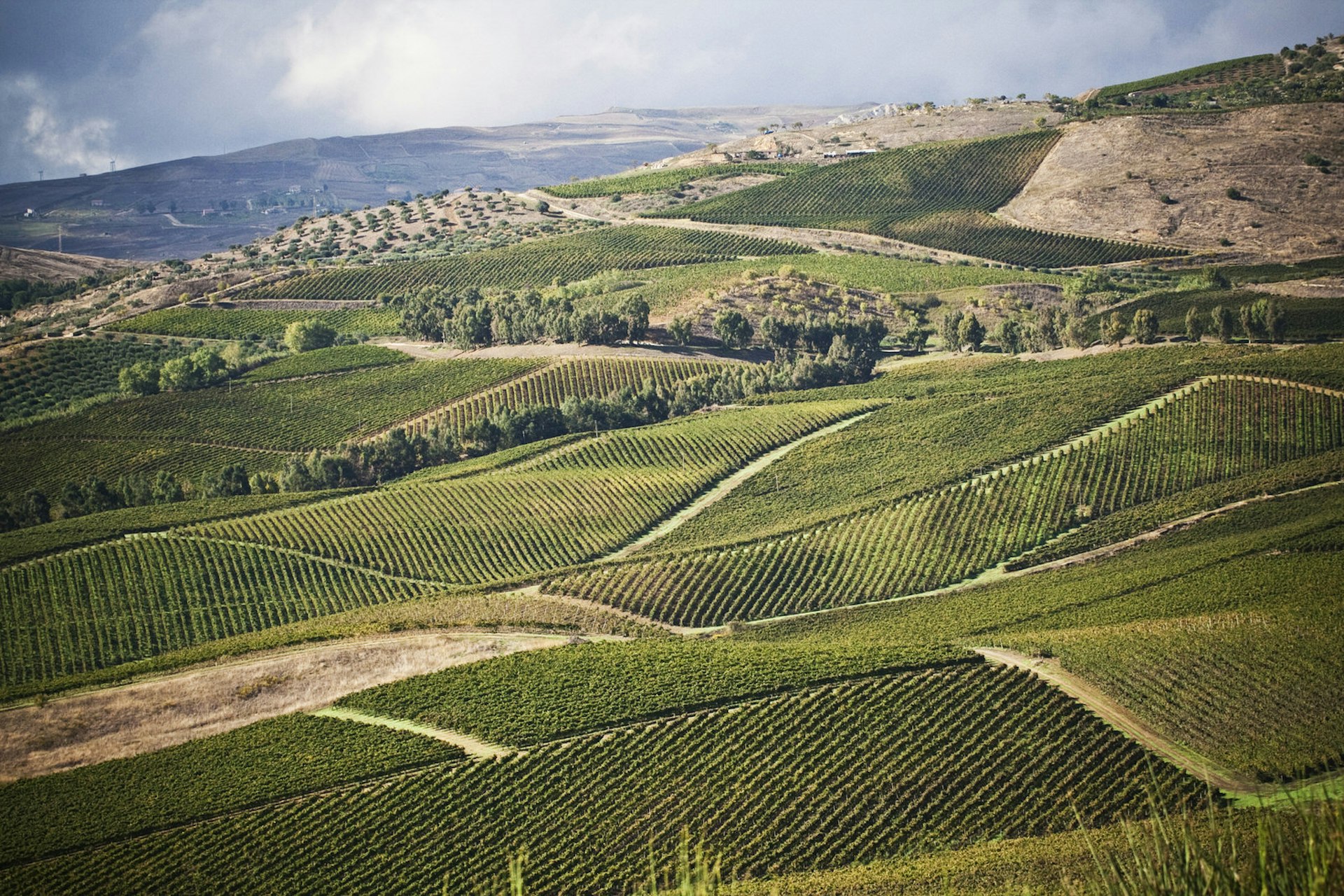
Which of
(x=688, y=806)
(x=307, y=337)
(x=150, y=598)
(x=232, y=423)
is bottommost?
(x=688, y=806)

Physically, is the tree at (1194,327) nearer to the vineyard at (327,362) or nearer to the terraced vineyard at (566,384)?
the terraced vineyard at (566,384)

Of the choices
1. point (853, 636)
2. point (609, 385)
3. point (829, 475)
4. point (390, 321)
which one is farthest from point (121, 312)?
point (853, 636)

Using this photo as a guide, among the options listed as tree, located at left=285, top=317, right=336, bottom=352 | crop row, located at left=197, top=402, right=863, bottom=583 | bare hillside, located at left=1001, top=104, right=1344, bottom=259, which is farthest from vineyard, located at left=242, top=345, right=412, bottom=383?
bare hillside, located at left=1001, top=104, right=1344, bottom=259

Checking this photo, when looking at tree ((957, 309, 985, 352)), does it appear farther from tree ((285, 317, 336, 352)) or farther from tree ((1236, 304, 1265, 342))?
tree ((285, 317, 336, 352))

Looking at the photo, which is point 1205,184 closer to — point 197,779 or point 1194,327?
point 1194,327

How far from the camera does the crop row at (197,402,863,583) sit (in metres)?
82.4

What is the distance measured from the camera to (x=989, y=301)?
456 feet

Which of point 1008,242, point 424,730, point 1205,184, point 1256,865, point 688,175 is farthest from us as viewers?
point 688,175

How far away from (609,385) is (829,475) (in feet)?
115

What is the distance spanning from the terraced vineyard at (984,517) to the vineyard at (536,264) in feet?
269

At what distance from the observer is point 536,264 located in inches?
6506

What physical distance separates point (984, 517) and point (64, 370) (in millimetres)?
99149

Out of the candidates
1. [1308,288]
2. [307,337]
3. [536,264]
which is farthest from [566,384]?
[1308,288]

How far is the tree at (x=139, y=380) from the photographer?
122938 mm
